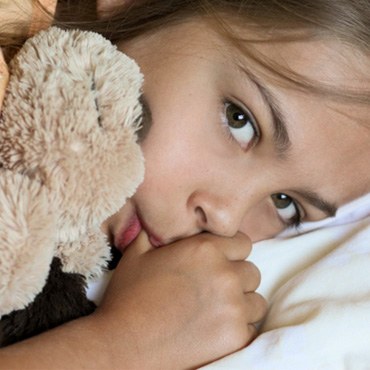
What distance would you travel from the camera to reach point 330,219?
3.76ft

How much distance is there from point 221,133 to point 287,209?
235 mm

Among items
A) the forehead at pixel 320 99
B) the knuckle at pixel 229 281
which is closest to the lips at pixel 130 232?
the knuckle at pixel 229 281

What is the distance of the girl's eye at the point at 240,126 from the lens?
38.7 inches

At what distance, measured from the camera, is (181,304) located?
0.91m

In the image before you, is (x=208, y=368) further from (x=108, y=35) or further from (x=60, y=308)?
(x=108, y=35)

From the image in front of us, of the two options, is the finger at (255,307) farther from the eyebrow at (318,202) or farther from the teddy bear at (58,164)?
the teddy bear at (58,164)

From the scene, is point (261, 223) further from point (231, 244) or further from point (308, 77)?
point (308, 77)

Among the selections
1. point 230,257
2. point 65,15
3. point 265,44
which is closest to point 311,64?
point 265,44

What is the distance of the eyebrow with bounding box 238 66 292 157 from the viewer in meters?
0.95

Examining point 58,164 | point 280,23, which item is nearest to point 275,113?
point 280,23

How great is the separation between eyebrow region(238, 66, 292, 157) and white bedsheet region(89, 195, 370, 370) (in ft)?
0.72

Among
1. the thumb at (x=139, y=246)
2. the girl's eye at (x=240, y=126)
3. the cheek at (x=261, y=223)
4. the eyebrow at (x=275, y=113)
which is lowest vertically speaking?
the cheek at (x=261, y=223)

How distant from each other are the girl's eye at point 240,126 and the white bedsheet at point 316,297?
22cm

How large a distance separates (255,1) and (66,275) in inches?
19.0
